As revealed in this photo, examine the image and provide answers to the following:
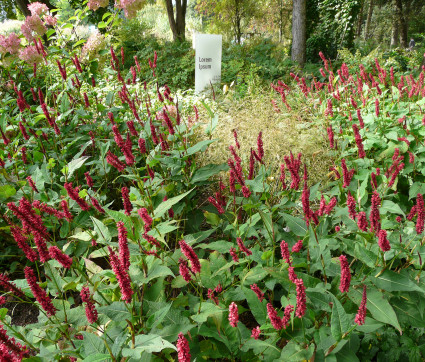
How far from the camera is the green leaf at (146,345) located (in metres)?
0.92

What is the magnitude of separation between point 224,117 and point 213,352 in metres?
3.67

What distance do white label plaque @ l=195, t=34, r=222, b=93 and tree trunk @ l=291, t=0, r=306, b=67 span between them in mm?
3429

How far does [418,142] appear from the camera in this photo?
7.92 ft

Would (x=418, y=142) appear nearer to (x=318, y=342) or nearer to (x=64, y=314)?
(x=318, y=342)

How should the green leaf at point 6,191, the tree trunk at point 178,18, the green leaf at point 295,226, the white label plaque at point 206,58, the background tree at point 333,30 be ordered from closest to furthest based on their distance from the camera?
the green leaf at point 295,226
the green leaf at point 6,191
the white label plaque at point 206,58
the background tree at point 333,30
the tree trunk at point 178,18

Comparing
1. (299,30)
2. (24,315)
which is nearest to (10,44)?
(24,315)

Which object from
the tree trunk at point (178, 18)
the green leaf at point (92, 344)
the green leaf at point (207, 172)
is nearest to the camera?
the green leaf at point (92, 344)

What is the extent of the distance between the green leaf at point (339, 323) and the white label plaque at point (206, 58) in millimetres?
5727

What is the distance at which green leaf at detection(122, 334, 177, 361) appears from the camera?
0.92 meters

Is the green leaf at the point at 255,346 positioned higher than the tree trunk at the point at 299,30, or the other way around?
the tree trunk at the point at 299,30

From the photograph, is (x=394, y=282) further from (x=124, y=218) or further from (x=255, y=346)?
(x=124, y=218)

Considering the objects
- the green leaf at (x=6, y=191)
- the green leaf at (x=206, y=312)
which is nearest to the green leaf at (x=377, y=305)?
the green leaf at (x=206, y=312)

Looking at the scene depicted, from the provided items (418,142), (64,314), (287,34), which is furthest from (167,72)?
(287,34)

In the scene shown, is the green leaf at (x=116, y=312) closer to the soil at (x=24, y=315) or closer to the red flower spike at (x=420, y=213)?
the red flower spike at (x=420, y=213)
